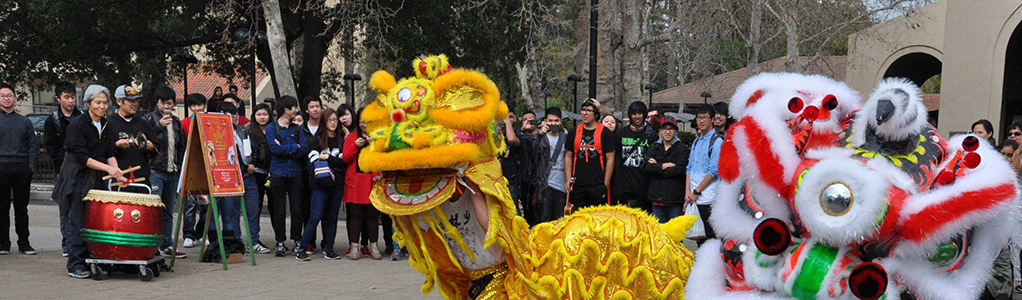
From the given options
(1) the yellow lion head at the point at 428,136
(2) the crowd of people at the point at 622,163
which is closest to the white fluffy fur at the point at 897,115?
(1) the yellow lion head at the point at 428,136

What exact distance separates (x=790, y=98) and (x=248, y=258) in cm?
670

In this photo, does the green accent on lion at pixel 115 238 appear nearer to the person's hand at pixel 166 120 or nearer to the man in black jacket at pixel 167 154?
the man in black jacket at pixel 167 154

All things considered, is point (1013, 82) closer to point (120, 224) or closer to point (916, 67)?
point (916, 67)

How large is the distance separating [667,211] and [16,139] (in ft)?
20.6

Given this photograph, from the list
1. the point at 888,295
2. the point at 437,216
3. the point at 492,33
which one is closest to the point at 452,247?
the point at 437,216

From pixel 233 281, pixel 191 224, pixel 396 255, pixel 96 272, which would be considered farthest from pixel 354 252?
pixel 96 272

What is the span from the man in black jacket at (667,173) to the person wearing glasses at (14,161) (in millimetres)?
6007

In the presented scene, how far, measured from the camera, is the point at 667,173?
26.3 ft

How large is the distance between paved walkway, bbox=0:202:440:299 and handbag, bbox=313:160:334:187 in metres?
0.78

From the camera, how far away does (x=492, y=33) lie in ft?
69.6

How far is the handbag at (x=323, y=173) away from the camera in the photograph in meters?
8.38

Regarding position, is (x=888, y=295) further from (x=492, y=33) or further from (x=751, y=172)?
(x=492, y=33)

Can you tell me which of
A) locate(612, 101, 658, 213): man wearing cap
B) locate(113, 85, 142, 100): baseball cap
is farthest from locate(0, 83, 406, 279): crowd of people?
locate(612, 101, 658, 213): man wearing cap

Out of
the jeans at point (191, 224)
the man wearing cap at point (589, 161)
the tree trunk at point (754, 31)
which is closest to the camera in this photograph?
the man wearing cap at point (589, 161)
